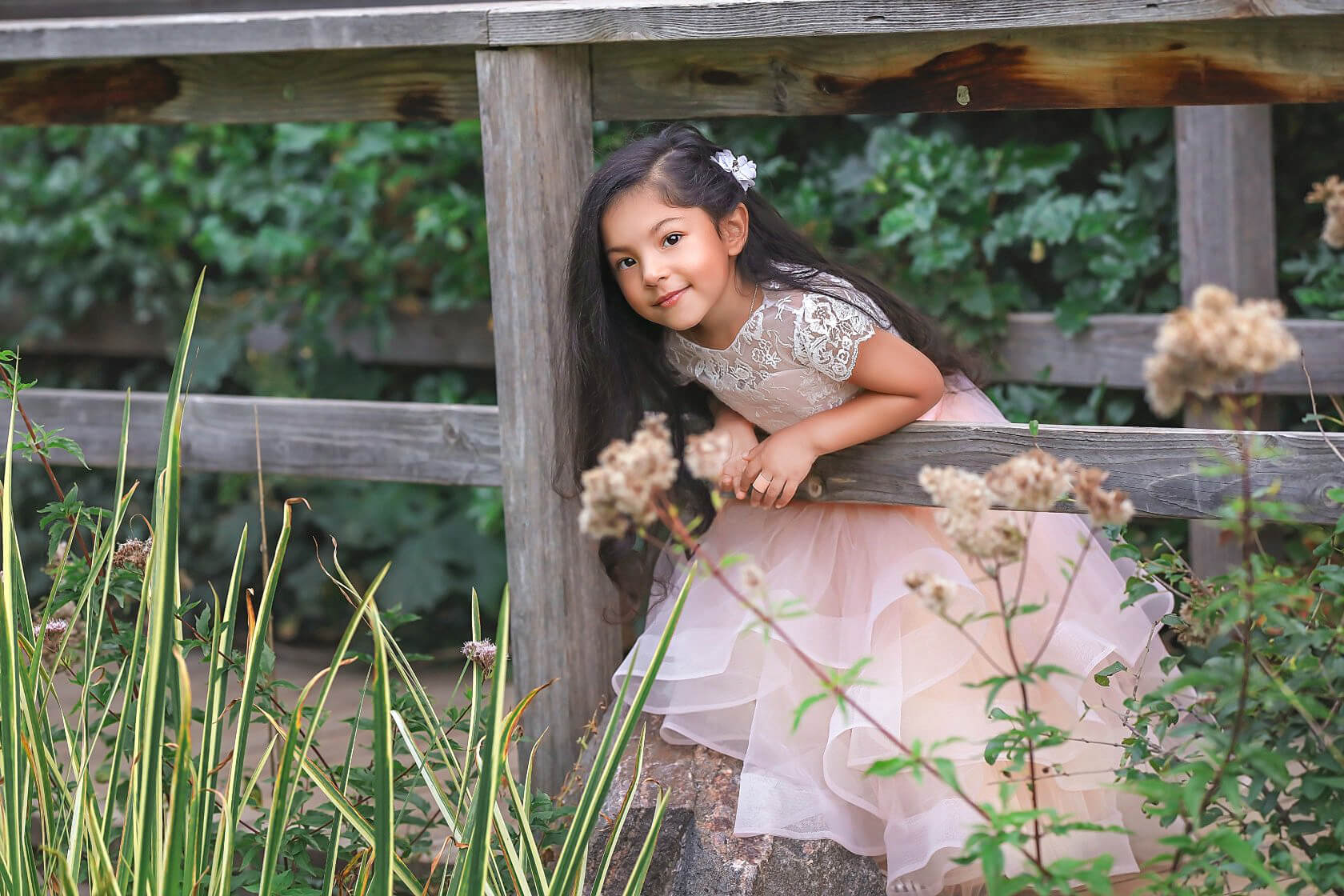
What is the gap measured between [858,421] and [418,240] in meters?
2.47

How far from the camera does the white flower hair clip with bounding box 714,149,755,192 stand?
7.06ft

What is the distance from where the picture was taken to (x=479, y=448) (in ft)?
8.38

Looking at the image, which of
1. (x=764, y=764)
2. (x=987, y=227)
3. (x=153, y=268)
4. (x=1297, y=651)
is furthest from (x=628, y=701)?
(x=153, y=268)

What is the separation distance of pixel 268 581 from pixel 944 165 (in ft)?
8.26

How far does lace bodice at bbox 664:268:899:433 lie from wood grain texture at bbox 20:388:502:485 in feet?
1.78

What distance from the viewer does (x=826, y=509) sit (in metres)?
2.26

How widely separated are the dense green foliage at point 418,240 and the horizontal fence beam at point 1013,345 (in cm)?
6

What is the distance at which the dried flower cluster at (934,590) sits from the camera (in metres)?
1.08

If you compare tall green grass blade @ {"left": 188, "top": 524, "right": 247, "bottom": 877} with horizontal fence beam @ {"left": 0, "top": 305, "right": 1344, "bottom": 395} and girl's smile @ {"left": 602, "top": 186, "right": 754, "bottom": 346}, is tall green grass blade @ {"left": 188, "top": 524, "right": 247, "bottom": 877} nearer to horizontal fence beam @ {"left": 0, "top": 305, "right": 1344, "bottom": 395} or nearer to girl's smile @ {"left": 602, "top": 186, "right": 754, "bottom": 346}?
girl's smile @ {"left": 602, "top": 186, "right": 754, "bottom": 346}

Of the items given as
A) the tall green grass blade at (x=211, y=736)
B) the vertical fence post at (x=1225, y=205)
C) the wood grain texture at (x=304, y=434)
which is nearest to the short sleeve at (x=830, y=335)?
the wood grain texture at (x=304, y=434)

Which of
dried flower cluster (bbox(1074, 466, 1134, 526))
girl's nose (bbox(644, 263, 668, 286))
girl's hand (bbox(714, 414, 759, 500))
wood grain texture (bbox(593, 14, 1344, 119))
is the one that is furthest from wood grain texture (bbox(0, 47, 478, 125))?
dried flower cluster (bbox(1074, 466, 1134, 526))

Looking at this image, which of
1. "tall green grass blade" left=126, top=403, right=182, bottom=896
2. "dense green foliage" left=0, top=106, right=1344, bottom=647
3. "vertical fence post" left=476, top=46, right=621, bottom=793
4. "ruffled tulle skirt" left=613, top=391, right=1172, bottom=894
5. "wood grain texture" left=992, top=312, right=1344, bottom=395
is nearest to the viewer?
"tall green grass blade" left=126, top=403, right=182, bottom=896

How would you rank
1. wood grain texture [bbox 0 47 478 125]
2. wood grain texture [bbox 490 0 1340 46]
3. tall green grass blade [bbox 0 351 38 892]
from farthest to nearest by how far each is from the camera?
wood grain texture [bbox 0 47 478 125]
wood grain texture [bbox 490 0 1340 46]
tall green grass blade [bbox 0 351 38 892]

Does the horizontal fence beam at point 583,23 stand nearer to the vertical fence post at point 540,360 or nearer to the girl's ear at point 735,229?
the vertical fence post at point 540,360
